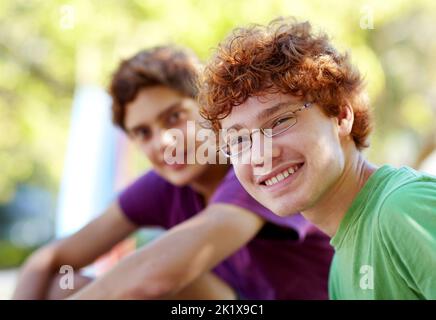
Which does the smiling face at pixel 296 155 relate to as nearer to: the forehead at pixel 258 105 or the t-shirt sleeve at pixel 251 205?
the forehead at pixel 258 105

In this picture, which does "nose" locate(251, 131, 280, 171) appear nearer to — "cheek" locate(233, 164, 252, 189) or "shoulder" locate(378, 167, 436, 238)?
"cheek" locate(233, 164, 252, 189)

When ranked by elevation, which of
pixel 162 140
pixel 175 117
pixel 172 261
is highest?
pixel 175 117

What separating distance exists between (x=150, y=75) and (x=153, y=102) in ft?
0.41

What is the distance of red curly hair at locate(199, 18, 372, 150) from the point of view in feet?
6.15

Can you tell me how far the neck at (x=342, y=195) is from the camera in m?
1.94

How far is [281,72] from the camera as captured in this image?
187 centimetres

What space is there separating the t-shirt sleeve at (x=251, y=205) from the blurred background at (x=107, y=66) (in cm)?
55

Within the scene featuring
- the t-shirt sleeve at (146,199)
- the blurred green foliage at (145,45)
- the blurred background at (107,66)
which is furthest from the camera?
the blurred green foliage at (145,45)

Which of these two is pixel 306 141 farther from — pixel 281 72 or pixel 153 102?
pixel 153 102

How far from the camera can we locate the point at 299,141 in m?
1.85

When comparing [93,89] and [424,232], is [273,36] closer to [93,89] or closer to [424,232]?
[424,232]

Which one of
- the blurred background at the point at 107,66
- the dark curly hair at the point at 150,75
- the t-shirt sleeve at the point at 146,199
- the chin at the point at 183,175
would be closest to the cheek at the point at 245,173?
the blurred background at the point at 107,66

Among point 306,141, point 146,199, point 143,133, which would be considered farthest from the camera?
point 146,199

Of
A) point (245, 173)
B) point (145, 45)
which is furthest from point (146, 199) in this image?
point (145, 45)
